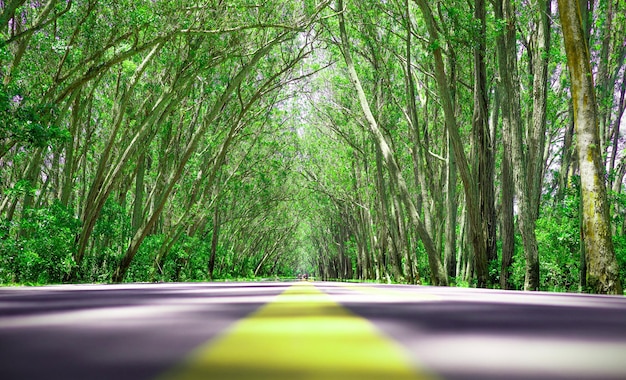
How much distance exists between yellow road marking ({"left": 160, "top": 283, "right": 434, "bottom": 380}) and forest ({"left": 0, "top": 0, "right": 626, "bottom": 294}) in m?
9.22

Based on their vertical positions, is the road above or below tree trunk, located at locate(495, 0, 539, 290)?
below

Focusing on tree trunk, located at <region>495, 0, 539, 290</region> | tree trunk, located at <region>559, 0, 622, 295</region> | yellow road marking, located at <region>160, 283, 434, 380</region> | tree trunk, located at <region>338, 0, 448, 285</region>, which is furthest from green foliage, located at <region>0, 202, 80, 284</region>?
yellow road marking, located at <region>160, 283, 434, 380</region>

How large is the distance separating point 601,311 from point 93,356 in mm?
3487

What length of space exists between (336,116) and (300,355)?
1147 inches

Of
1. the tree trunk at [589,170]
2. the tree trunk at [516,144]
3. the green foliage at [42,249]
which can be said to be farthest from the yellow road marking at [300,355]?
the green foliage at [42,249]

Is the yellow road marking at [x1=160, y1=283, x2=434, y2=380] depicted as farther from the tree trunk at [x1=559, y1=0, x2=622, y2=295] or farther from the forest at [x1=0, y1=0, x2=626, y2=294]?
the forest at [x1=0, y1=0, x2=626, y2=294]

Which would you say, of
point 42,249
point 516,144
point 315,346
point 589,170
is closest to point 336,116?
point 516,144

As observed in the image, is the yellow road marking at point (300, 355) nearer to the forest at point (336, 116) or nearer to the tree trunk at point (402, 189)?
the forest at point (336, 116)

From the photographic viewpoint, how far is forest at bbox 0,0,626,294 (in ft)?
45.9

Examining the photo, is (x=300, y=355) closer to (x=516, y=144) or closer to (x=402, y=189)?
(x=516, y=144)

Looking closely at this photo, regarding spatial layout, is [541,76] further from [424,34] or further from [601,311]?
[601,311]

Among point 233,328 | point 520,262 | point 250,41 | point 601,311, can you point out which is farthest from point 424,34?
point 233,328

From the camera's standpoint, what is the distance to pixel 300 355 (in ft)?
6.36

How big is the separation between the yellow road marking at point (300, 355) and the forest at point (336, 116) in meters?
9.22
